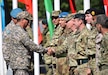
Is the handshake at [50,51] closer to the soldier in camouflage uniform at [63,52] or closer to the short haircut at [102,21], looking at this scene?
the soldier in camouflage uniform at [63,52]

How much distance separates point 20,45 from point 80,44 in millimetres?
1506

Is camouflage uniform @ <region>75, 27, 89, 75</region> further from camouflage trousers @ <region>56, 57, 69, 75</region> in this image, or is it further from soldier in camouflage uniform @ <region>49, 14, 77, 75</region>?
camouflage trousers @ <region>56, 57, 69, 75</region>

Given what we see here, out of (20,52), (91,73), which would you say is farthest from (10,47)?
(91,73)

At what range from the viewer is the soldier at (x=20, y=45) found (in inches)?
455

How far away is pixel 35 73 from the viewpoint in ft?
44.9

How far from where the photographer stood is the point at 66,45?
11.3 metres

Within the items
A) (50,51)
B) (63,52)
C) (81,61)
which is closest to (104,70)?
(81,61)

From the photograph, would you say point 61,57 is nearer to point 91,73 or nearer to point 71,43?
point 71,43

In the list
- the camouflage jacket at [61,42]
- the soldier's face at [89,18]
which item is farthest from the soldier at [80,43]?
the camouflage jacket at [61,42]

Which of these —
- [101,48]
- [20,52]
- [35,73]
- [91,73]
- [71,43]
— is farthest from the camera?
[35,73]

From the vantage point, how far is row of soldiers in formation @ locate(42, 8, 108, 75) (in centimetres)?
955

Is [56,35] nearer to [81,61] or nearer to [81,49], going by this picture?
[81,61]

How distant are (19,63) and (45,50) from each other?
658 millimetres

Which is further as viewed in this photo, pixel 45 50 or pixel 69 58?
pixel 45 50
